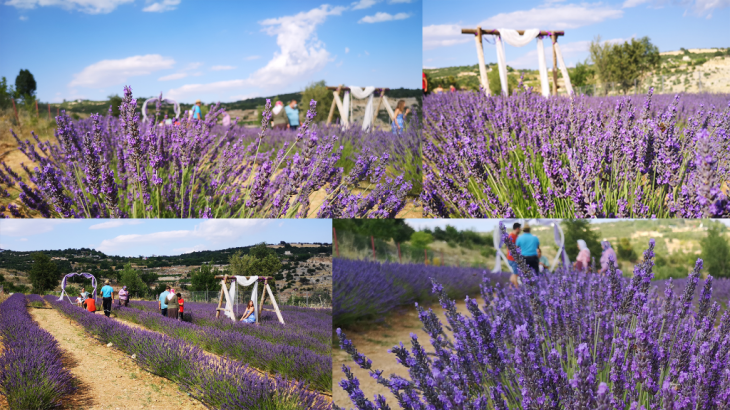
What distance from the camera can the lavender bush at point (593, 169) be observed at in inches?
85.8

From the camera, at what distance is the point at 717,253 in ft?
21.2

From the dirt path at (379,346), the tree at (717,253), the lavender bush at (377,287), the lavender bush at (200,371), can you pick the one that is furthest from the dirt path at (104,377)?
the tree at (717,253)

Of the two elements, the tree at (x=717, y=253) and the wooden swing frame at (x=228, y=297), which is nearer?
the wooden swing frame at (x=228, y=297)

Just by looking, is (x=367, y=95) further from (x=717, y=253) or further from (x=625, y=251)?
(x=717, y=253)

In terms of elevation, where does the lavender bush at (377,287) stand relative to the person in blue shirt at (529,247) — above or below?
below

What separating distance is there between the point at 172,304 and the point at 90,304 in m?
0.42

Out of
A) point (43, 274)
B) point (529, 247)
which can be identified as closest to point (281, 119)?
point (529, 247)

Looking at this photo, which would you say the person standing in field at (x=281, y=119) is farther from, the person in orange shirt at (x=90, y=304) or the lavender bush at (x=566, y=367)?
the lavender bush at (x=566, y=367)

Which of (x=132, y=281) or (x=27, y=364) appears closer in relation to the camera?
(x=27, y=364)

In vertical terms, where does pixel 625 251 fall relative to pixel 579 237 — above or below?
below

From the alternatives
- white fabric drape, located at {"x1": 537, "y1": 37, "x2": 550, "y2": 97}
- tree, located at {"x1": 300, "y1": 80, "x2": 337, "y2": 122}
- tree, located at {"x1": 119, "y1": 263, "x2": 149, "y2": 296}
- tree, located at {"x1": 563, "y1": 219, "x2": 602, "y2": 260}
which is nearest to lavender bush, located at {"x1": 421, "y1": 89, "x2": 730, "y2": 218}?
tree, located at {"x1": 119, "y1": 263, "x2": 149, "y2": 296}

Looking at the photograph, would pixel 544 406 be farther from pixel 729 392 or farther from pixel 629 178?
pixel 629 178

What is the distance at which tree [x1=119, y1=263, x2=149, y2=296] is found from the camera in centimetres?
212

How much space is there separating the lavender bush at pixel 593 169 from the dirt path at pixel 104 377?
2.08 metres
